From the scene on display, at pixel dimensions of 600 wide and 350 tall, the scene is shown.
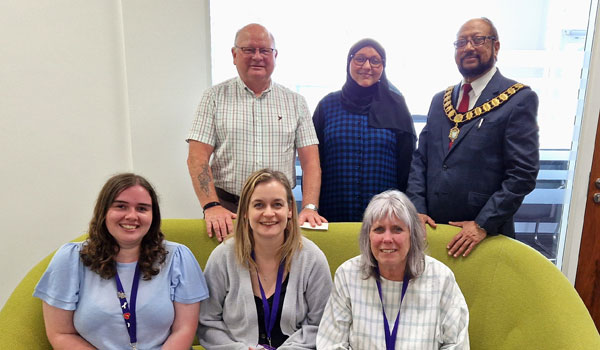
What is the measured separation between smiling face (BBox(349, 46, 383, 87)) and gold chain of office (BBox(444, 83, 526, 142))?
1.43 feet

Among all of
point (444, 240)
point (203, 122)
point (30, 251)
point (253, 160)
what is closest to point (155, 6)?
point (203, 122)

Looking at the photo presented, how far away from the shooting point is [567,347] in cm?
156

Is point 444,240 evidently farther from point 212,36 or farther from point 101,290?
point 212,36

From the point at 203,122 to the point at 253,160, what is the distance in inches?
14.0

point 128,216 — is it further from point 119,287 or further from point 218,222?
point 218,222

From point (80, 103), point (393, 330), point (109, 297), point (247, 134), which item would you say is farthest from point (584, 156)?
point (80, 103)

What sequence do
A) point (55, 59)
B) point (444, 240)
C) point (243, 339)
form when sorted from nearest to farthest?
point (243, 339) → point (444, 240) → point (55, 59)

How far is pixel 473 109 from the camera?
211 cm

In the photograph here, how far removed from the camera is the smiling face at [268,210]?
1753 millimetres

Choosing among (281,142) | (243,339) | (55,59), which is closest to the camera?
(243,339)

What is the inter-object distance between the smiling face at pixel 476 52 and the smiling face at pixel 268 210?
115 cm

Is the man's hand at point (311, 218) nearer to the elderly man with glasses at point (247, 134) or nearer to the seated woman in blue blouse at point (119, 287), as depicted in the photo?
the elderly man with glasses at point (247, 134)

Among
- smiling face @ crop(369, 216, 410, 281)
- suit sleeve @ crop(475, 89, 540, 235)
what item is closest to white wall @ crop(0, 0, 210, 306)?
smiling face @ crop(369, 216, 410, 281)

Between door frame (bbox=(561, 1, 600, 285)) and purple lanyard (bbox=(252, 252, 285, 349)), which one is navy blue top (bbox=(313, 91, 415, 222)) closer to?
purple lanyard (bbox=(252, 252, 285, 349))
